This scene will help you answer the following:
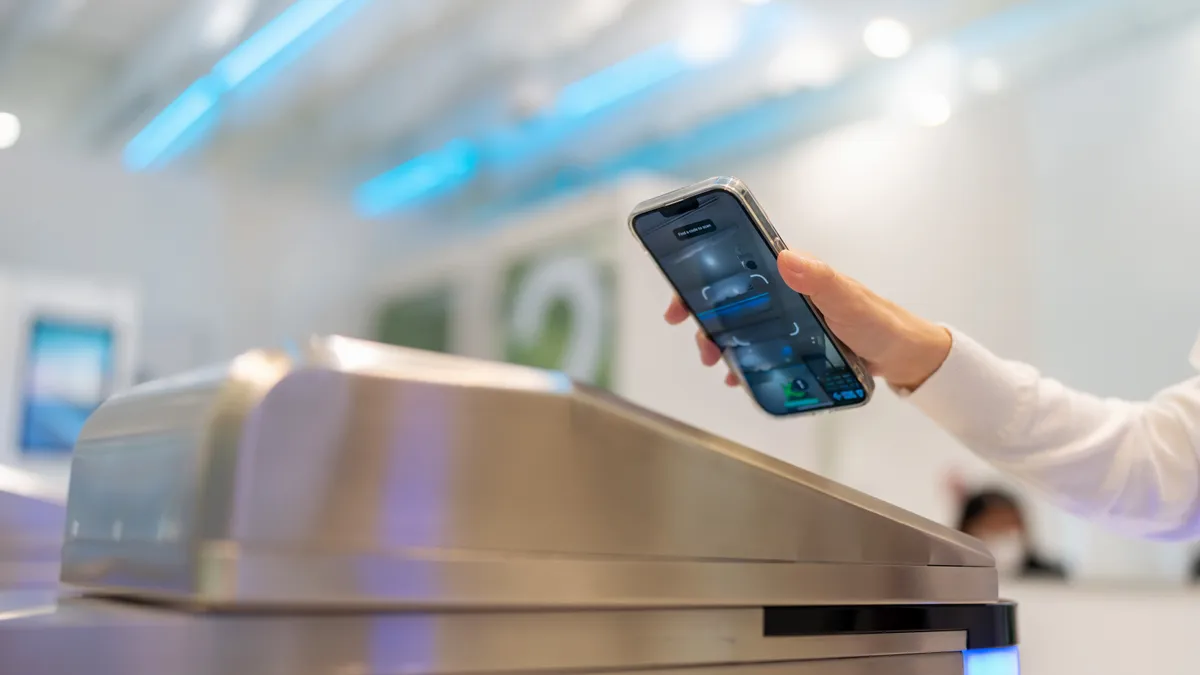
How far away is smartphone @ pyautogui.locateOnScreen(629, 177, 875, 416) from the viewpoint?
52cm

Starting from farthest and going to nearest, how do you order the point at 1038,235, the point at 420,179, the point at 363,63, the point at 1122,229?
the point at 420,179 < the point at 363,63 < the point at 1038,235 < the point at 1122,229

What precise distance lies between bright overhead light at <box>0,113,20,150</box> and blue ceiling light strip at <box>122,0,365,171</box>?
9.3 inches

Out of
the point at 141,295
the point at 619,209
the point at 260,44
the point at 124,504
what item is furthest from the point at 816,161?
the point at 124,504

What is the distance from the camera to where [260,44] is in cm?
201

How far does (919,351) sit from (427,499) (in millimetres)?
327

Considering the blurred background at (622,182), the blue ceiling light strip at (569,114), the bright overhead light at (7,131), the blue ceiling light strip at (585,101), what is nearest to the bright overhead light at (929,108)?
the blurred background at (622,182)

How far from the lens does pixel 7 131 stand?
232 cm

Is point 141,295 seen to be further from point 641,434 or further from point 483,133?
point 641,434

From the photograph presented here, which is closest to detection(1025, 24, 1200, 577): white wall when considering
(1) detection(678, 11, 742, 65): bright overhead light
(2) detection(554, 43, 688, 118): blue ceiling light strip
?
(1) detection(678, 11, 742, 65): bright overhead light

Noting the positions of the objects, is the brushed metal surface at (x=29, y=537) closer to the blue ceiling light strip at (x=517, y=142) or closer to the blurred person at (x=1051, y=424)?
the blurred person at (x=1051, y=424)

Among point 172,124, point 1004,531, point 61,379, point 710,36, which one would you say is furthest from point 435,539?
point 172,124

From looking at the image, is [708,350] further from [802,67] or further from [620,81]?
[620,81]

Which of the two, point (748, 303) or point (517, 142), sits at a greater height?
point (517, 142)

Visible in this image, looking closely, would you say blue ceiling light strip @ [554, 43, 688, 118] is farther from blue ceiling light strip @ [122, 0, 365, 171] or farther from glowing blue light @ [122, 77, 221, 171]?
glowing blue light @ [122, 77, 221, 171]
